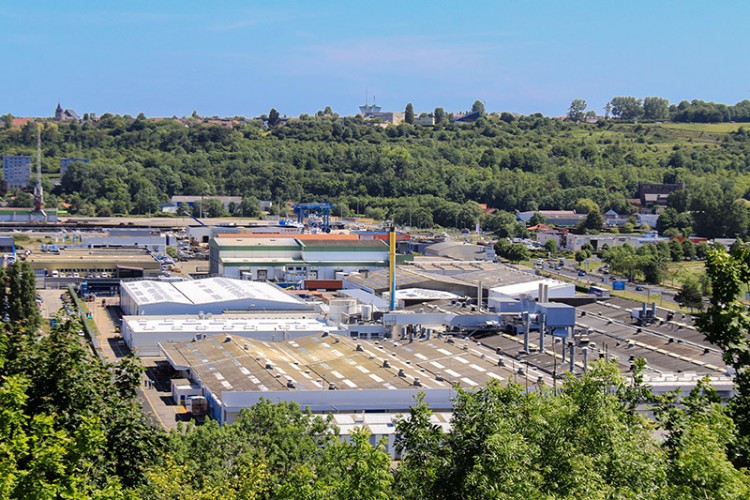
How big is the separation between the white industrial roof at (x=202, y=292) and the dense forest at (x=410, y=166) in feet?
79.8

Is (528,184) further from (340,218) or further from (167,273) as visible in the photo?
(167,273)

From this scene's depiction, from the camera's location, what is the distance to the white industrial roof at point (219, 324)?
779 inches

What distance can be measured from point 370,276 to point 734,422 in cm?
2256

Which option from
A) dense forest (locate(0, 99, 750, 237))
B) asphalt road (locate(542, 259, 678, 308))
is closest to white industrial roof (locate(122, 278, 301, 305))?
asphalt road (locate(542, 259, 678, 308))

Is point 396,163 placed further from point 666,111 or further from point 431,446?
point 431,446

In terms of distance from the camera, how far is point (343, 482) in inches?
224

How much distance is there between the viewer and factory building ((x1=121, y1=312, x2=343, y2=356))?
19.5 meters

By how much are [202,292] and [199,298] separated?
0.95m

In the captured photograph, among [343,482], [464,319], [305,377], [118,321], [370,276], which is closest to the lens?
[343,482]

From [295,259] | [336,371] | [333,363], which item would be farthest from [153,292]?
[336,371]

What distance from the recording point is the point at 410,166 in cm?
6144

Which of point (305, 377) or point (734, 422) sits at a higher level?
point (734, 422)

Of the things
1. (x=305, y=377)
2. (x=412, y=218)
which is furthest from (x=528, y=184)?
(x=305, y=377)

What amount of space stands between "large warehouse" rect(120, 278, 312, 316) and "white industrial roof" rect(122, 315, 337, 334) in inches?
32.6
